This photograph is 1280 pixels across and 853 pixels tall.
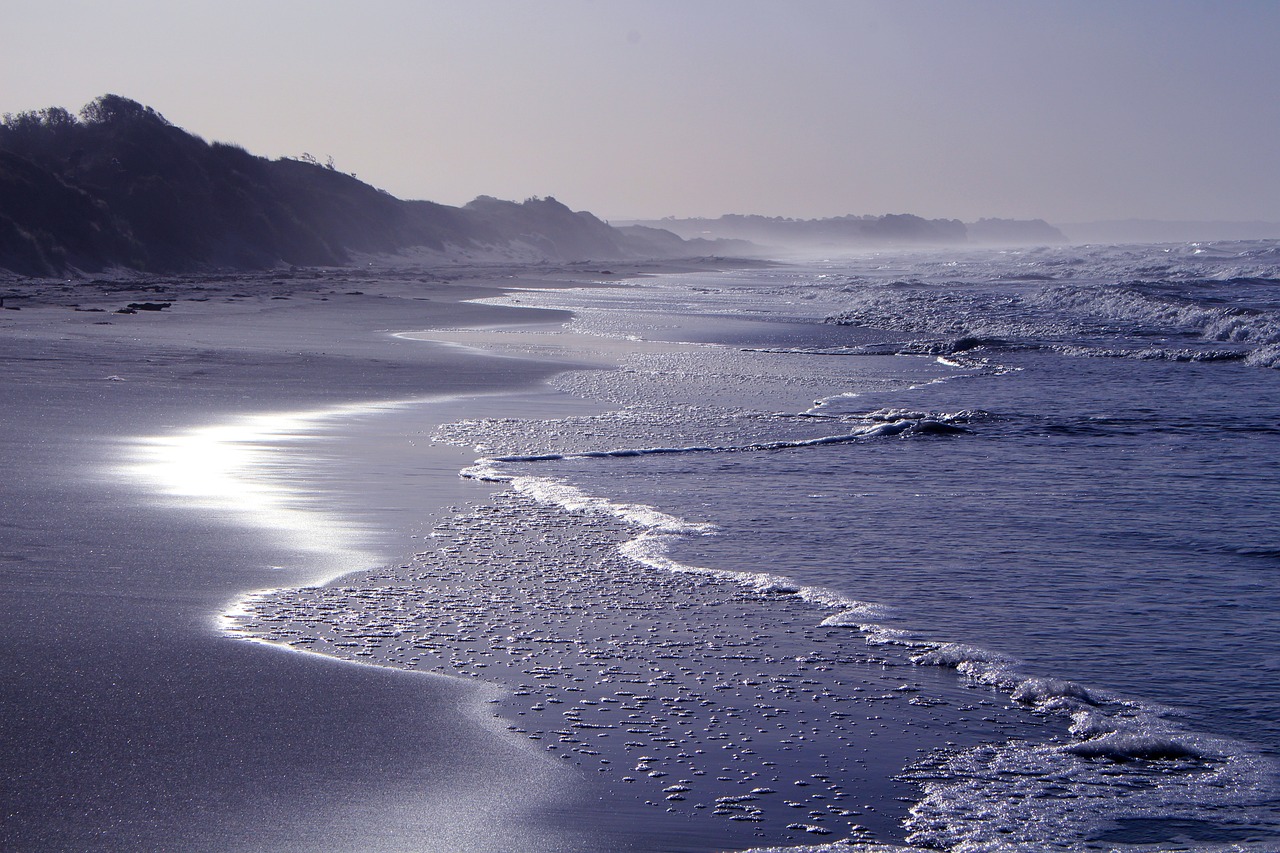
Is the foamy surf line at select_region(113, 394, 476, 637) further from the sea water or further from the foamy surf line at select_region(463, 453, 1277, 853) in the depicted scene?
the foamy surf line at select_region(463, 453, 1277, 853)

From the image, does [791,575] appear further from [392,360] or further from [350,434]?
[392,360]

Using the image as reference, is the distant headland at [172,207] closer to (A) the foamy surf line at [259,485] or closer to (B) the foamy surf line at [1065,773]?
(A) the foamy surf line at [259,485]

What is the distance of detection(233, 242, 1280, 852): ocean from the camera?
3.12m

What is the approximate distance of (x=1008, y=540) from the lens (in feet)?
19.2

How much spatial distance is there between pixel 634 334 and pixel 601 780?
17.2 m

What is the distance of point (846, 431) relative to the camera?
9.45m

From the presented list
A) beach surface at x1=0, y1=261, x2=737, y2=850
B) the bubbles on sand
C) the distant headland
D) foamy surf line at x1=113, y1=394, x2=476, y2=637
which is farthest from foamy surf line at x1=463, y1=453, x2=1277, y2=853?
the distant headland

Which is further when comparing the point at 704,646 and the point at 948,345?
the point at 948,345

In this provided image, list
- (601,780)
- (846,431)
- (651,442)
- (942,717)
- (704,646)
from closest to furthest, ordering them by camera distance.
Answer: (601,780) < (942,717) < (704,646) < (651,442) < (846,431)

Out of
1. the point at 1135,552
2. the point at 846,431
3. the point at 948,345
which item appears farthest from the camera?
the point at 948,345

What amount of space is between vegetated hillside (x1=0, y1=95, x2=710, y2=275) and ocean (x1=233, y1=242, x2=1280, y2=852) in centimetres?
3324

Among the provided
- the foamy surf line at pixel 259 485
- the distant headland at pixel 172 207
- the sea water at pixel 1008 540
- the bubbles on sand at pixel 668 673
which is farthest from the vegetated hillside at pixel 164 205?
the bubbles on sand at pixel 668 673

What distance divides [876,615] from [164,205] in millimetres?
49741

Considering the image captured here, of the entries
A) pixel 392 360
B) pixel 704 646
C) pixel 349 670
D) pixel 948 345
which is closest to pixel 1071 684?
pixel 704 646
